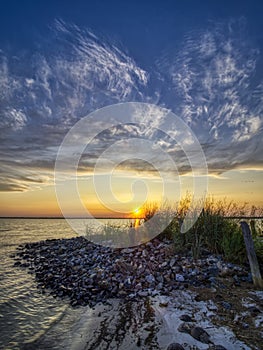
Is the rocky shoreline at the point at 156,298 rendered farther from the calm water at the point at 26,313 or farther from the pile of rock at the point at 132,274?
the calm water at the point at 26,313

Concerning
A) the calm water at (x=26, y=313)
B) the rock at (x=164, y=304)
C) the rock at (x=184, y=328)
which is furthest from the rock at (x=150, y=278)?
the rock at (x=184, y=328)

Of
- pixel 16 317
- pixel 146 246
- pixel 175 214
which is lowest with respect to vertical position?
pixel 16 317

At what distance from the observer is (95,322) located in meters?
5.20

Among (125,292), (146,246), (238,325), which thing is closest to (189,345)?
(238,325)

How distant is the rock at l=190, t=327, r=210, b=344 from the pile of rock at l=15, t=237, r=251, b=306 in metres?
1.98

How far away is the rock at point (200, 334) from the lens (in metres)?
4.12

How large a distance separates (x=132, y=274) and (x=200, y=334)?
3744 millimetres

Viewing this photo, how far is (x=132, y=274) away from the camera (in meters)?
7.77

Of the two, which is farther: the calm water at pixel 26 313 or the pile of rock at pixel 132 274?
the pile of rock at pixel 132 274

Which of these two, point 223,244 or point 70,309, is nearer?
point 70,309

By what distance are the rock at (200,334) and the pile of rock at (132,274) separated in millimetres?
1985

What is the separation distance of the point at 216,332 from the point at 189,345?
0.69m

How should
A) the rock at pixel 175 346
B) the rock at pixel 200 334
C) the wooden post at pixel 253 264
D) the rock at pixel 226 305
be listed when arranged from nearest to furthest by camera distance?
the rock at pixel 175 346, the rock at pixel 200 334, the rock at pixel 226 305, the wooden post at pixel 253 264

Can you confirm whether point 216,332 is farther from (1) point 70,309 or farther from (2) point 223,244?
(2) point 223,244
